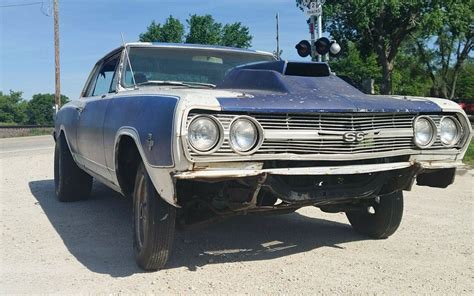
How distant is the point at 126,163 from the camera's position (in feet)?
13.8

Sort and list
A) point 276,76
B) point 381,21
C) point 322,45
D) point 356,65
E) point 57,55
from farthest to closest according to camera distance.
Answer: point 356,65 → point 57,55 → point 381,21 → point 322,45 → point 276,76

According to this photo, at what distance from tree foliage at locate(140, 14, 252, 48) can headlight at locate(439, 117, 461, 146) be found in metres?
30.5

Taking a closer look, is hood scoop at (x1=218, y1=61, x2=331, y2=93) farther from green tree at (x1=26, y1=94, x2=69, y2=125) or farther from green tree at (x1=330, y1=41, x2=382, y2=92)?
green tree at (x1=26, y1=94, x2=69, y2=125)

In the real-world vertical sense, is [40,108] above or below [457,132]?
below

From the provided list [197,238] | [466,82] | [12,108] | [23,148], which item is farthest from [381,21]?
[12,108]

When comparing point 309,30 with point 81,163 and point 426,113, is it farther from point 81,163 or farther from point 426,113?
point 426,113

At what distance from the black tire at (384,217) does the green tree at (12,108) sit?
190ft

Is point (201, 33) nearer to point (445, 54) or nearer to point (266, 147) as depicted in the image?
point (445, 54)

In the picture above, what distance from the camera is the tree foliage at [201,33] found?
3397 centimetres

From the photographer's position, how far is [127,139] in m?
3.99

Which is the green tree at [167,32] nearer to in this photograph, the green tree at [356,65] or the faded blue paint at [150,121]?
the green tree at [356,65]

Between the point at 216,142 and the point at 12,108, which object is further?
the point at 12,108

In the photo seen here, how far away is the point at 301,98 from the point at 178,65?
183 cm

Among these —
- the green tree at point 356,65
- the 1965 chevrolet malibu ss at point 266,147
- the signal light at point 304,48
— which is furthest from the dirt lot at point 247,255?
the green tree at point 356,65
